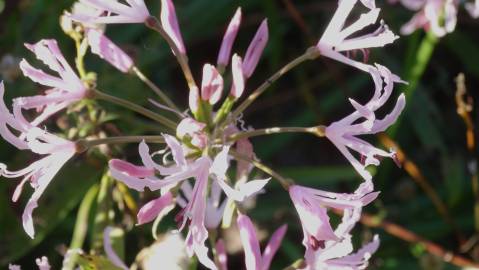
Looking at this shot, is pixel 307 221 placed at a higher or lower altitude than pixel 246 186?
lower

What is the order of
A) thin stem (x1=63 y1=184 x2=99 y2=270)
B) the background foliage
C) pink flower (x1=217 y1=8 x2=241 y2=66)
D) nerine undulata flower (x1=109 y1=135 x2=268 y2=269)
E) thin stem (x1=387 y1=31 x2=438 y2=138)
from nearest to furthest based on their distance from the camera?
nerine undulata flower (x1=109 y1=135 x2=268 y2=269) → pink flower (x1=217 y1=8 x2=241 y2=66) → thin stem (x1=63 y1=184 x2=99 y2=270) → the background foliage → thin stem (x1=387 y1=31 x2=438 y2=138)

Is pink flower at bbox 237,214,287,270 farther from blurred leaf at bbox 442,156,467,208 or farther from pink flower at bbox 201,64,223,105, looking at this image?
blurred leaf at bbox 442,156,467,208

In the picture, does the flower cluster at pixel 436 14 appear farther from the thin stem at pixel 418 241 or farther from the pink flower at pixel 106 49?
the pink flower at pixel 106 49

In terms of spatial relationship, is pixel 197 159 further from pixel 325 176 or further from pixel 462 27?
pixel 462 27

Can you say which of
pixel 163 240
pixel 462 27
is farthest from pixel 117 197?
pixel 462 27

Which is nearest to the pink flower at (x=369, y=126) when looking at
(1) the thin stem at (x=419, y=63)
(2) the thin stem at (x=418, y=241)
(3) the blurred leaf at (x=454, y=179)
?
(2) the thin stem at (x=418, y=241)

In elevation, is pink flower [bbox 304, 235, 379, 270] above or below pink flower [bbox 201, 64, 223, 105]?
below

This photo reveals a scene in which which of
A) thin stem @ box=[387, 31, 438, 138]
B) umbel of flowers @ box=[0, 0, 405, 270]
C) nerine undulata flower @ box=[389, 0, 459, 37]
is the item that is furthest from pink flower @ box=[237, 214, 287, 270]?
thin stem @ box=[387, 31, 438, 138]
